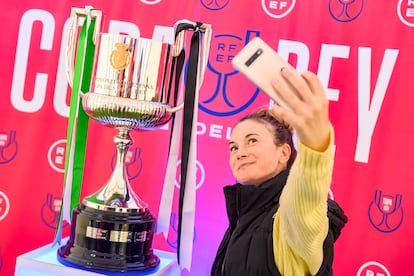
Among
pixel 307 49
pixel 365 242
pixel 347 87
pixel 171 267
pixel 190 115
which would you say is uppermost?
pixel 307 49

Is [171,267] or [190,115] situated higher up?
[190,115]

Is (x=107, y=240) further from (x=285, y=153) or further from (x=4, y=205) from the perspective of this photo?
(x=4, y=205)

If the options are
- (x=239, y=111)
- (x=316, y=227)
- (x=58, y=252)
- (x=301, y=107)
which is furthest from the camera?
(x=239, y=111)

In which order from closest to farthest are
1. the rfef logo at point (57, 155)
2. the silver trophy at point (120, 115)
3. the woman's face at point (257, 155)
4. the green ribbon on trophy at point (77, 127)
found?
the woman's face at point (257, 155)
the silver trophy at point (120, 115)
the green ribbon on trophy at point (77, 127)
the rfef logo at point (57, 155)

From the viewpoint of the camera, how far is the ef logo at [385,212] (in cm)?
162

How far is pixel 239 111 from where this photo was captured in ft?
5.81

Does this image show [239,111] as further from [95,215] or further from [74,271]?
[74,271]

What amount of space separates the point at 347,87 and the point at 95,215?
846mm

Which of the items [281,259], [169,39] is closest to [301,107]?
[281,259]

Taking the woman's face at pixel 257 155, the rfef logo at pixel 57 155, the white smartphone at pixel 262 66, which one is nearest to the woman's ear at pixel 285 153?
the woman's face at pixel 257 155

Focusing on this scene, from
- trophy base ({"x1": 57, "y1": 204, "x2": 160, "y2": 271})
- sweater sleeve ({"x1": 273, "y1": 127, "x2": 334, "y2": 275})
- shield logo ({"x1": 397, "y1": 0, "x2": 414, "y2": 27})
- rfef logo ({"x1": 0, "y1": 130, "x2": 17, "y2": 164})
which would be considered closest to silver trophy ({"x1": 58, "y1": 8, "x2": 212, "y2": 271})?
trophy base ({"x1": 57, "y1": 204, "x2": 160, "y2": 271})

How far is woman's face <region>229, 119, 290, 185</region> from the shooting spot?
1.32 m

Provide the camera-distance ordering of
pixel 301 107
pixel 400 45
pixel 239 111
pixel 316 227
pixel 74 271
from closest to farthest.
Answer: pixel 301 107, pixel 316 227, pixel 74 271, pixel 400 45, pixel 239 111

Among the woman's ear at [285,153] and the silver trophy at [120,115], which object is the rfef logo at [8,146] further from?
the woman's ear at [285,153]
